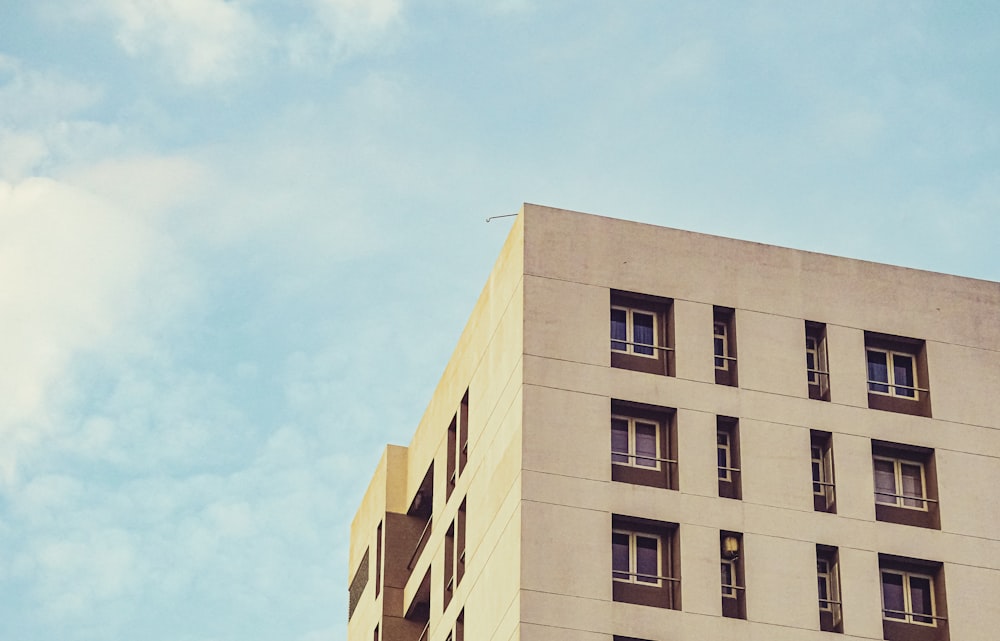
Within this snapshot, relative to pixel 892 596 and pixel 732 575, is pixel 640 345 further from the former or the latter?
pixel 892 596

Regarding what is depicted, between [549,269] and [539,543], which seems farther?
[549,269]

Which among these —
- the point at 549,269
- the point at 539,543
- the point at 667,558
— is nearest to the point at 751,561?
the point at 667,558

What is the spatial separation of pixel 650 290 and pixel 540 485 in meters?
8.58

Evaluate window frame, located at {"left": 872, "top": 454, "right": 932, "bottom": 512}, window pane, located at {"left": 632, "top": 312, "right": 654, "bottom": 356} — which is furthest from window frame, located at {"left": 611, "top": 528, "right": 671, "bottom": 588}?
window frame, located at {"left": 872, "top": 454, "right": 932, "bottom": 512}

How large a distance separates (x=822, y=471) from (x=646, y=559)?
23.9ft

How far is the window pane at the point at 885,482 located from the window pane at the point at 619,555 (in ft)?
29.9

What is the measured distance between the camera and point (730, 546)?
69.9m

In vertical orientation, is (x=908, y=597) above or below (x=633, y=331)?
below

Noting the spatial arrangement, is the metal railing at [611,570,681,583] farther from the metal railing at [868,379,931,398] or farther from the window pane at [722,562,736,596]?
the metal railing at [868,379,931,398]

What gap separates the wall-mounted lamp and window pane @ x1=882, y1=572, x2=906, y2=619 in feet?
17.2

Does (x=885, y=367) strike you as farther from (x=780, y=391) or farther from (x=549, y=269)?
(x=549, y=269)

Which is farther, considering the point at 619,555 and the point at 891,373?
the point at 891,373

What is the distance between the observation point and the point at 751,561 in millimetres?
69562

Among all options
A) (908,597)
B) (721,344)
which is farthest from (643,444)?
(908,597)
